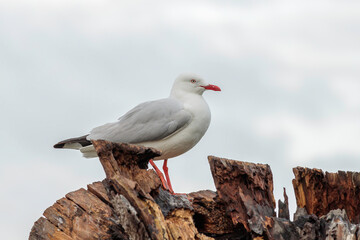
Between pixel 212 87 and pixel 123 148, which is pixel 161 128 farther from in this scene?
pixel 123 148

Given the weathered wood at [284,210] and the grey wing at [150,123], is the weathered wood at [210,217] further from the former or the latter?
the grey wing at [150,123]

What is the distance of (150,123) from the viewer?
9.59 metres

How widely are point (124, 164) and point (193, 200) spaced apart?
4.43 feet

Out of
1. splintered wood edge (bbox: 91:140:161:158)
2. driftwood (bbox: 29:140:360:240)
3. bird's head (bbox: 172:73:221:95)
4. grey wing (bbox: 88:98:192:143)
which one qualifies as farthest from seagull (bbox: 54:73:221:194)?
splintered wood edge (bbox: 91:140:161:158)

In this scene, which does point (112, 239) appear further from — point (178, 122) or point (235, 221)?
point (178, 122)

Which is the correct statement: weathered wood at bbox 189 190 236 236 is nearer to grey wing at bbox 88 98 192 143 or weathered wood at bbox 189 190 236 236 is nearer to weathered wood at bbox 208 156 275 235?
weathered wood at bbox 208 156 275 235

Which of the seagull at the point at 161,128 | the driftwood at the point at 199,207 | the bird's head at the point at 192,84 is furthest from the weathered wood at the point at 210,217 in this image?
the bird's head at the point at 192,84

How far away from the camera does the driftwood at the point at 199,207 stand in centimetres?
582

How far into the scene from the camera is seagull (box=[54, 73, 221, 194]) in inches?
375

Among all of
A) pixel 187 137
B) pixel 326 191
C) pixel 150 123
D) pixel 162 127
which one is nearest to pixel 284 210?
pixel 326 191

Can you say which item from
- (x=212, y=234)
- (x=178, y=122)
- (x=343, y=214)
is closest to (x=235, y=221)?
(x=212, y=234)

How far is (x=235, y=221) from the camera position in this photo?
6586mm

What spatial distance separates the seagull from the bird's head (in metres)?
0.29

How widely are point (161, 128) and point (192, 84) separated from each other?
131cm
